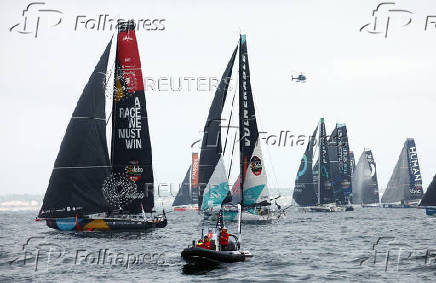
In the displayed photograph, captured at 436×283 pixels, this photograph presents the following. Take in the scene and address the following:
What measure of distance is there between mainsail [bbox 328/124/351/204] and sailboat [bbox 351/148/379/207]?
64.1 ft

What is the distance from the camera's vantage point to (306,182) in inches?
4114

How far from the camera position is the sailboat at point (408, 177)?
402 feet

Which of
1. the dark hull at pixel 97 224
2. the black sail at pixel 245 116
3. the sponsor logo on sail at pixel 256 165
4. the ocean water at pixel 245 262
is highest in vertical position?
the black sail at pixel 245 116

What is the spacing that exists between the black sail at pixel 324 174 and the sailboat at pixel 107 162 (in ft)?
183

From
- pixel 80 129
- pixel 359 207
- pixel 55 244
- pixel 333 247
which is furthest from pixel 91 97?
pixel 359 207

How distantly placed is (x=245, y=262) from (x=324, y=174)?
70.9 meters

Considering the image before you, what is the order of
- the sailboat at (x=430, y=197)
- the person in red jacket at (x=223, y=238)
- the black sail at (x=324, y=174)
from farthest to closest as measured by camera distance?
the black sail at (x=324, y=174), the sailboat at (x=430, y=197), the person in red jacket at (x=223, y=238)

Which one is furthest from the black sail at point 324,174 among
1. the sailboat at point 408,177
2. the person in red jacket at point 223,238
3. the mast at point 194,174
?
the person in red jacket at point 223,238

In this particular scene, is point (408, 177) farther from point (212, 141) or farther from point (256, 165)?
point (256, 165)

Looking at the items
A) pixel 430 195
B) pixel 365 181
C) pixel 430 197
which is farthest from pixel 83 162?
pixel 365 181

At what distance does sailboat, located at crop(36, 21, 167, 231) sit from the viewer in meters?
46.0

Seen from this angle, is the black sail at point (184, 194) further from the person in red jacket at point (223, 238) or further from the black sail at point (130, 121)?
the person in red jacket at point (223, 238)

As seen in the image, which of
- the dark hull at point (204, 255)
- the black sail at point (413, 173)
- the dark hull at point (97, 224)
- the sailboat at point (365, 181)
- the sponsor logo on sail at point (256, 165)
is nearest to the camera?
the dark hull at point (204, 255)

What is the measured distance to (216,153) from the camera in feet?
200
